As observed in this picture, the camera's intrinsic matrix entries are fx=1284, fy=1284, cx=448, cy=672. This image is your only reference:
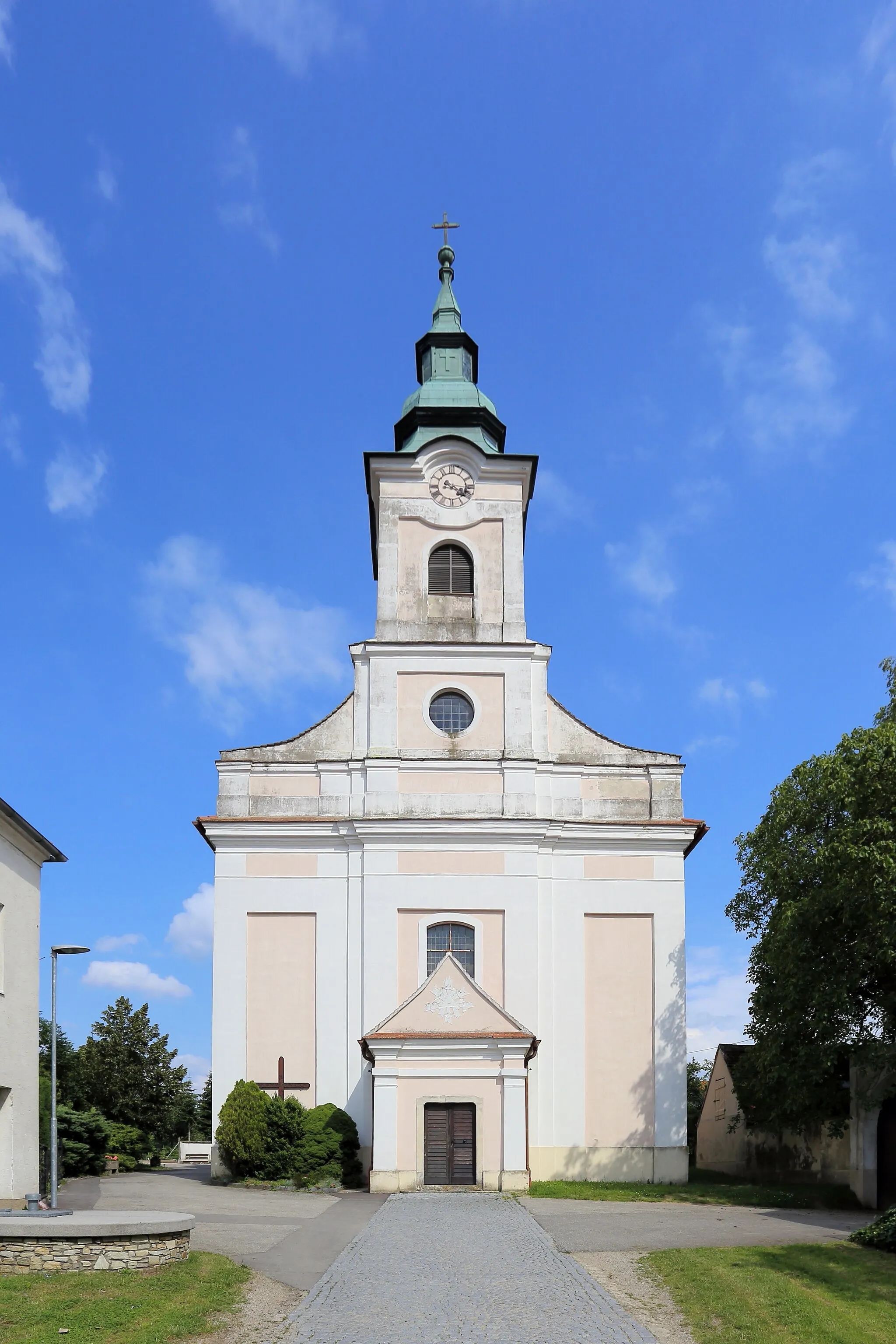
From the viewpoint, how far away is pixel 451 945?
30922 millimetres

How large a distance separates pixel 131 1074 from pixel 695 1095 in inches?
1083

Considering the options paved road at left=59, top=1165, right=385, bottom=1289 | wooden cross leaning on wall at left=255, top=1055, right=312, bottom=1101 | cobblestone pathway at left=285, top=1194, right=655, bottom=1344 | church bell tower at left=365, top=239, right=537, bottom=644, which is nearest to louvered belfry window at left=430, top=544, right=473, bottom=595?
church bell tower at left=365, top=239, right=537, bottom=644

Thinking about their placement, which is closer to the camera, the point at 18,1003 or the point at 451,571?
the point at 18,1003

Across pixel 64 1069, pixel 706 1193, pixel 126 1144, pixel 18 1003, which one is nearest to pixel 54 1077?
pixel 18 1003

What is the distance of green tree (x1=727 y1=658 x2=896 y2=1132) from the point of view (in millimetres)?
23750

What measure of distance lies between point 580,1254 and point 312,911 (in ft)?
51.7

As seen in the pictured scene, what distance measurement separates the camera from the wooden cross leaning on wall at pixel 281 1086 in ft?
98.1

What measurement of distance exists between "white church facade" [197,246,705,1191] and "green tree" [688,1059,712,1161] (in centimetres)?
1570

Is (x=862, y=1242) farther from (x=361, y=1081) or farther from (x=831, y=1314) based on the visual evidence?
(x=361, y=1081)

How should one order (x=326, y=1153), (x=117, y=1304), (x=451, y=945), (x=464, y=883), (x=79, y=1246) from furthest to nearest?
(x=464, y=883) < (x=451, y=945) < (x=326, y=1153) < (x=79, y=1246) < (x=117, y=1304)

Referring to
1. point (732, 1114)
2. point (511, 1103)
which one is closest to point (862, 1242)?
point (511, 1103)

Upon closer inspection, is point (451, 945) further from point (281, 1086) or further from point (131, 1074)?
point (131, 1074)

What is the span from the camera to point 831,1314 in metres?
12.7

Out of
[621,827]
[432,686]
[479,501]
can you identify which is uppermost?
[479,501]
